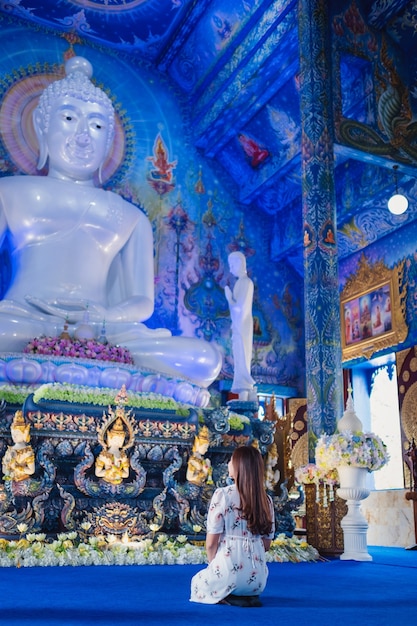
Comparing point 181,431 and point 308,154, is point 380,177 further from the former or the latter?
point 181,431

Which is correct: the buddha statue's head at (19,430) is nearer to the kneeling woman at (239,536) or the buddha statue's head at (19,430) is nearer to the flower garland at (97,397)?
the flower garland at (97,397)

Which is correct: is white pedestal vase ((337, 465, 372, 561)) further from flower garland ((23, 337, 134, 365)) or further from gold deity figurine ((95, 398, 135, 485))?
flower garland ((23, 337, 134, 365))

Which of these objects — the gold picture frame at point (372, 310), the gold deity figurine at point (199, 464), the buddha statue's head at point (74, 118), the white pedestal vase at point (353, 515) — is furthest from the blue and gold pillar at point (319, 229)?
the gold picture frame at point (372, 310)

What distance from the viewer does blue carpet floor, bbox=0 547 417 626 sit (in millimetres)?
2252

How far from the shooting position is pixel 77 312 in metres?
6.84

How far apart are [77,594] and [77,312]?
421 cm

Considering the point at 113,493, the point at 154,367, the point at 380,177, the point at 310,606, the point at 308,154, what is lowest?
the point at 310,606

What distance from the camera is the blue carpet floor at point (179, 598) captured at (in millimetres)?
2252

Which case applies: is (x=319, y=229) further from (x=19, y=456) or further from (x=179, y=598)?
(x=179, y=598)

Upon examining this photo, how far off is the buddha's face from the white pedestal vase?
4.56 m

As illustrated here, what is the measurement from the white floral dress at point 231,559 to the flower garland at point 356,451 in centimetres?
259

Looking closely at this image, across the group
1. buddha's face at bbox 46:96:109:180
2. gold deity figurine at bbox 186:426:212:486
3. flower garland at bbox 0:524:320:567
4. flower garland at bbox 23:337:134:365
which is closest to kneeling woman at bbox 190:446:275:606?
flower garland at bbox 0:524:320:567

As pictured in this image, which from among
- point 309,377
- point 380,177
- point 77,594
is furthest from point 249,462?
point 380,177

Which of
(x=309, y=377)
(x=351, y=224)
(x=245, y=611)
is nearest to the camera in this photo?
(x=245, y=611)
